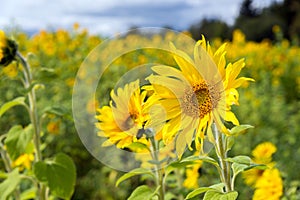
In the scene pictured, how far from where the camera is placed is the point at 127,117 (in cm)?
114

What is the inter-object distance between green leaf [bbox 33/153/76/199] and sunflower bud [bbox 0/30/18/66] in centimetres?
31

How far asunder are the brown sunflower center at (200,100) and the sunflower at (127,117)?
77mm

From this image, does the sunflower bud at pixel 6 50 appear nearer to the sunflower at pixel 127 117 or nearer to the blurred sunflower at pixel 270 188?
the sunflower at pixel 127 117

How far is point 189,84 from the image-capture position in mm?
1022

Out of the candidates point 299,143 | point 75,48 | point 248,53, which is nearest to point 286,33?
point 248,53

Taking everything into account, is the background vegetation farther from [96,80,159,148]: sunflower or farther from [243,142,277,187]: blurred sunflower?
[96,80,159,148]: sunflower

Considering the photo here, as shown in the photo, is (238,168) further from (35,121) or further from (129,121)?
(35,121)

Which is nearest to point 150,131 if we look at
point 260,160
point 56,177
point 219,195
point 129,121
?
point 129,121

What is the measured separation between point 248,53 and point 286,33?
Answer: 14952mm

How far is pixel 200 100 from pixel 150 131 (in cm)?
15

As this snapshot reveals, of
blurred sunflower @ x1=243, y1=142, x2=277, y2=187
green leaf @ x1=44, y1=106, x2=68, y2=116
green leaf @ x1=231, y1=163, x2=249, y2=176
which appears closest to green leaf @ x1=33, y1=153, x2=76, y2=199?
green leaf @ x1=44, y1=106, x2=68, y2=116

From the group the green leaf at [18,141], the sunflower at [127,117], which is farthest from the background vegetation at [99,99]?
the sunflower at [127,117]

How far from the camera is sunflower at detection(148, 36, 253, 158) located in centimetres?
98

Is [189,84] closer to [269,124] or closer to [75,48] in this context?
[269,124]
